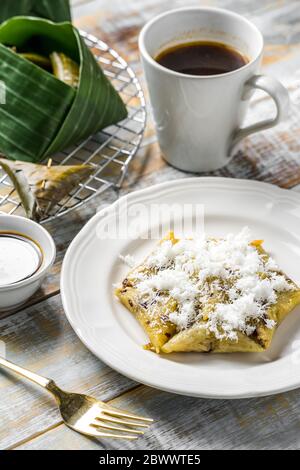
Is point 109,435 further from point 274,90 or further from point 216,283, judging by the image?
point 274,90

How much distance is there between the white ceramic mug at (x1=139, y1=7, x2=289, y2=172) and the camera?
1.47 metres

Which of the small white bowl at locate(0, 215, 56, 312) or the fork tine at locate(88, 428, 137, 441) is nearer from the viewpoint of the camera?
the fork tine at locate(88, 428, 137, 441)

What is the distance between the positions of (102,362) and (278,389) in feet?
1.04

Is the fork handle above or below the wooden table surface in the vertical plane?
above

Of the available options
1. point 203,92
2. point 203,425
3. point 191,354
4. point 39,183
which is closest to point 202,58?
point 203,92

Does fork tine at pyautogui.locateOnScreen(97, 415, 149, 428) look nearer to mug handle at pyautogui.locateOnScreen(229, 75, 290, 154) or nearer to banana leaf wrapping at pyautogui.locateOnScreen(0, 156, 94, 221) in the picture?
banana leaf wrapping at pyautogui.locateOnScreen(0, 156, 94, 221)

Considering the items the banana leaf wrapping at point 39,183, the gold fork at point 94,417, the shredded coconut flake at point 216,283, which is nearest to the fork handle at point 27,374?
the gold fork at point 94,417

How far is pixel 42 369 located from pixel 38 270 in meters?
0.18

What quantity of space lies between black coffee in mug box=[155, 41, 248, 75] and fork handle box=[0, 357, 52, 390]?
2.50 ft

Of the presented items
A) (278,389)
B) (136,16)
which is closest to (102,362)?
(278,389)

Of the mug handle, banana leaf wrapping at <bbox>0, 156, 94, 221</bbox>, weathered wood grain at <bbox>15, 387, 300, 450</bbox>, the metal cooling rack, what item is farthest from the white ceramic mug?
weathered wood grain at <bbox>15, 387, 300, 450</bbox>

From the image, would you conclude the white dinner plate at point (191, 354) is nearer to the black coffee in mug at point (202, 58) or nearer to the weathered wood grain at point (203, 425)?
the weathered wood grain at point (203, 425)

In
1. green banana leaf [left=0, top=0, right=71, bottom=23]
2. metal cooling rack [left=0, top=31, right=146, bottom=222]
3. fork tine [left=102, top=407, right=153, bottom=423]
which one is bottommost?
fork tine [left=102, top=407, right=153, bottom=423]

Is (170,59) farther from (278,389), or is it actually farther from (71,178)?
(278,389)
